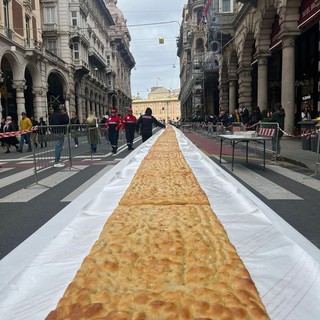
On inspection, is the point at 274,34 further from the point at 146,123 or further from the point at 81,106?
the point at 81,106

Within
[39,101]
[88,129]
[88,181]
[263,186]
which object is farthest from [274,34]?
[39,101]

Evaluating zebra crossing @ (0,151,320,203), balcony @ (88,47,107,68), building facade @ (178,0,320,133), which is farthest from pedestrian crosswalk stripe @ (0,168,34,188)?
balcony @ (88,47,107,68)

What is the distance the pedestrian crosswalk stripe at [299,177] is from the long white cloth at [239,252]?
4890 mm

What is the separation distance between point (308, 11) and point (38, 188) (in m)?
14.7

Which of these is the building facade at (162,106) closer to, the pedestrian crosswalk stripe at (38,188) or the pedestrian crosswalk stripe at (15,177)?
the pedestrian crosswalk stripe at (15,177)

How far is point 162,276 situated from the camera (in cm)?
124

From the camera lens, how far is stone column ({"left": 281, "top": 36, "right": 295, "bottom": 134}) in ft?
56.9

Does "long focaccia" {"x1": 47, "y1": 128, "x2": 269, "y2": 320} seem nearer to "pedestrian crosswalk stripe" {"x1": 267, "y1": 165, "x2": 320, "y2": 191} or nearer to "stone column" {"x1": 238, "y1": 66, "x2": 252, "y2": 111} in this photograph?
"pedestrian crosswalk stripe" {"x1": 267, "y1": 165, "x2": 320, "y2": 191}

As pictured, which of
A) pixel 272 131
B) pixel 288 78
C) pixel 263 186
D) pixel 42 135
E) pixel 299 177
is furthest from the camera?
pixel 288 78

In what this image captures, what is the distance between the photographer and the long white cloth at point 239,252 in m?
1.28

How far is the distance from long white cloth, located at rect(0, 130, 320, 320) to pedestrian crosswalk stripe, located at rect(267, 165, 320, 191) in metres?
4.89

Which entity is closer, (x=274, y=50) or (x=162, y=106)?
(x=274, y=50)

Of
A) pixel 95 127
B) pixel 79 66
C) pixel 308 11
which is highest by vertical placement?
pixel 79 66

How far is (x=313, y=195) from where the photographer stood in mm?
6113
